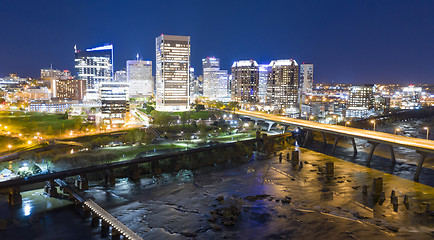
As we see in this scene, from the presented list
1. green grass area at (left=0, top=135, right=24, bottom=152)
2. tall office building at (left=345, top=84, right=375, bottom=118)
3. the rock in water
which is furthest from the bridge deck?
tall office building at (left=345, top=84, right=375, bottom=118)

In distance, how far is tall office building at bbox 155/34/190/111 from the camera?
97875 millimetres

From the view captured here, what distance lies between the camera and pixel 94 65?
18188 cm

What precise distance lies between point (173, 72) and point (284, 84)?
56.0 m

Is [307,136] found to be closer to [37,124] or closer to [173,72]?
[37,124]

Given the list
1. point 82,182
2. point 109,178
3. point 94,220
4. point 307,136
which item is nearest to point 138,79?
point 307,136

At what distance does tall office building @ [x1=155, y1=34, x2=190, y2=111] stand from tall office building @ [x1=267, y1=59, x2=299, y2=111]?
4472cm

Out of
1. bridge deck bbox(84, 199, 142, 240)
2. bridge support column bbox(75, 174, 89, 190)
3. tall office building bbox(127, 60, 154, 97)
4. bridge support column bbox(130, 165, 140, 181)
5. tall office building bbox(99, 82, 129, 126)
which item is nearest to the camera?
bridge deck bbox(84, 199, 142, 240)

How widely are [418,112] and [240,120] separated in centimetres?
7815

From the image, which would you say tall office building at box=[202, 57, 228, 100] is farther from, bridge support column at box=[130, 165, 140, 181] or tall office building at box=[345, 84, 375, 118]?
bridge support column at box=[130, 165, 140, 181]

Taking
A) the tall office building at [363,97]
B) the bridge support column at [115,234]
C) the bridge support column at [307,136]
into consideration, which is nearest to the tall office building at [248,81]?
the tall office building at [363,97]

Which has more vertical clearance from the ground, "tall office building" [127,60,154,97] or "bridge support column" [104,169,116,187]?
"tall office building" [127,60,154,97]

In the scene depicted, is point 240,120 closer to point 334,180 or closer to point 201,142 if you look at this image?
point 201,142

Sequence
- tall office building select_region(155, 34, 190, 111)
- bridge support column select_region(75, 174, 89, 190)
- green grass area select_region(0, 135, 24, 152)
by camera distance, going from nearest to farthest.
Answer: bridge support column select_region(75, 174, 89, 190) < green grass area select_region(0, 135, 24, 152) < tall office building select_region(155, 34, 190, 111)

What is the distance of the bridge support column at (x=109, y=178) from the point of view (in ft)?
104
